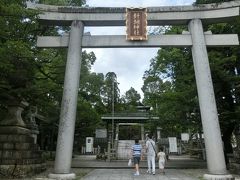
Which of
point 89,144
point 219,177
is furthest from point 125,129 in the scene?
point 219,177

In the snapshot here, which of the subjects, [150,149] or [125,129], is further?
[125,129]

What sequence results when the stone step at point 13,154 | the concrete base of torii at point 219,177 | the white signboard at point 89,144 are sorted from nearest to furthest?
the concrete base of torii at point 219,177 < the stone step at point 13,154 < the white signboard at point 89,144

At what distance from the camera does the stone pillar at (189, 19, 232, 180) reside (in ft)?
38.0

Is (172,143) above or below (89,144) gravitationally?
below

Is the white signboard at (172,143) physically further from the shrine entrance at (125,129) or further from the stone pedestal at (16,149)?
the stone pedestal at (16,149)

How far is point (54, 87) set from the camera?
50.3 ft

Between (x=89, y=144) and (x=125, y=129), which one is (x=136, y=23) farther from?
(x=125, y=129)

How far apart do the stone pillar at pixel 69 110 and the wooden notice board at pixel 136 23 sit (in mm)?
2001

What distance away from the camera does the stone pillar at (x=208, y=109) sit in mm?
11594

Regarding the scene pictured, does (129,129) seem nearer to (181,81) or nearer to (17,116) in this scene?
(181,81)

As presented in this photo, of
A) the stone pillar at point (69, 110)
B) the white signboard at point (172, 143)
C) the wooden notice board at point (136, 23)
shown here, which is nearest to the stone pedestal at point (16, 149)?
the stone pillar at point (69, 110)

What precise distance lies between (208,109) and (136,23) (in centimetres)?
461

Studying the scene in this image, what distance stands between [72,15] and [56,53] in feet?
13.6

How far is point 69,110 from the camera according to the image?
1220 centimetres
